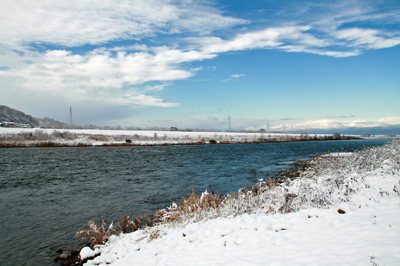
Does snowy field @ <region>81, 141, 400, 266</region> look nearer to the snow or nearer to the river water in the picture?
the snow

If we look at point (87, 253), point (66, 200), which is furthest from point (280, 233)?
point (66, 200)

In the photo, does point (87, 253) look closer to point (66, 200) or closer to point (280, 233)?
point (280, 233)

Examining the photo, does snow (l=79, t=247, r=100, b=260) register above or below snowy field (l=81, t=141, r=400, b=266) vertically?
below

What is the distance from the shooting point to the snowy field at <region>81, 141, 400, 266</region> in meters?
4.50

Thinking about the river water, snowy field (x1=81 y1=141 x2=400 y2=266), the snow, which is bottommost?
the river water

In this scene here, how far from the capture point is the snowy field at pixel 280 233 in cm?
450

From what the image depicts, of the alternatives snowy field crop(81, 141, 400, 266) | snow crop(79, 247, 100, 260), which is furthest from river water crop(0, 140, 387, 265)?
snowy field crop(81, 141, 400, 266)

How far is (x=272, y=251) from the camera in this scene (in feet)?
16.3

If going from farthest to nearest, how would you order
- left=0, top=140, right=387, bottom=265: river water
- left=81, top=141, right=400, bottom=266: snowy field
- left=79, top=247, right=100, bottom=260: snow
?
left=0, top=140, right=387, bottom=265: river water → left=79, top=247, right=100, bottom=260: snow → left=81, top=141, right=400, bottom=266: snowy field

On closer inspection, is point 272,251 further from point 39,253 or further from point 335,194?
point 39,253

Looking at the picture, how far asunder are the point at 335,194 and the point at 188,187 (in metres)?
8.93

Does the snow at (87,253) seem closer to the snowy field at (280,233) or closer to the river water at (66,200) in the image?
the snowy field at (280,233)

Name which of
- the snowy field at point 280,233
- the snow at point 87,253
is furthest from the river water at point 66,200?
the snowy field at point 280,233

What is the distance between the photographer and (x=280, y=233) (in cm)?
570
